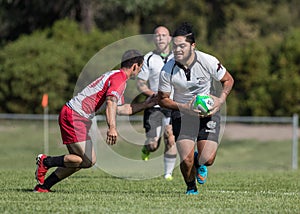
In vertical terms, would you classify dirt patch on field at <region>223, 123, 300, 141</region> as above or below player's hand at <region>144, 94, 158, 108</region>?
below

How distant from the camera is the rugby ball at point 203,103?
364 inches

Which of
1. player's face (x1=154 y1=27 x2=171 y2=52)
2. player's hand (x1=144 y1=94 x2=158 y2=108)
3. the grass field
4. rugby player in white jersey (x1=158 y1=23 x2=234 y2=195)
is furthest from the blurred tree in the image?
rugby player in white jersey (x1=158 y1=23 x2=234 y2=195)

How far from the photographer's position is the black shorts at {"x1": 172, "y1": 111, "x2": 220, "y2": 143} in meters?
9.59

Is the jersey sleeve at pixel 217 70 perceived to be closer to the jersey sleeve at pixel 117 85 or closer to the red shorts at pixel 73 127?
the jersey sleeve at pixel 117 85

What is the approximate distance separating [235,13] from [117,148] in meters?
21.9

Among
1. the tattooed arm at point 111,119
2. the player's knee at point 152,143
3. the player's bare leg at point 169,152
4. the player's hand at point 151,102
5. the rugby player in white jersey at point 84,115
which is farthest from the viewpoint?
the player's knee at point 152,143

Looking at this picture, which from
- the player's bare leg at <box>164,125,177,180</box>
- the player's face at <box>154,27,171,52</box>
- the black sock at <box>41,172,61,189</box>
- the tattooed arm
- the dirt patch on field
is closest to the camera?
the tattooed arm

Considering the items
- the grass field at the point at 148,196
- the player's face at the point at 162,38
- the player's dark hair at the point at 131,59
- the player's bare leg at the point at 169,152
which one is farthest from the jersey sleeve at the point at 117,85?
the player's bare leg at the point at 169,152

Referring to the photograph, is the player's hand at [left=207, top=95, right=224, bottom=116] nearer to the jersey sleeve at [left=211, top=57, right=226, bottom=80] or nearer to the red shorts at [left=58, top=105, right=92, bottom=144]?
the jersey sleeve at [left=211, top=57, right=226, bottom=80]

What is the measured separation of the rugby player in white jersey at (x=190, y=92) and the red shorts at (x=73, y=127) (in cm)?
107

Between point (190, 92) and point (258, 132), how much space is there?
52.3 ft

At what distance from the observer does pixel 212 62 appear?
9477 millimetres

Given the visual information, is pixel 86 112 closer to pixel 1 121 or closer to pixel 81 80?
pixel 1 121

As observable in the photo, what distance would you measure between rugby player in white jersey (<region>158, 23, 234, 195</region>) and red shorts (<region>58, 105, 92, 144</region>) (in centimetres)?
107
